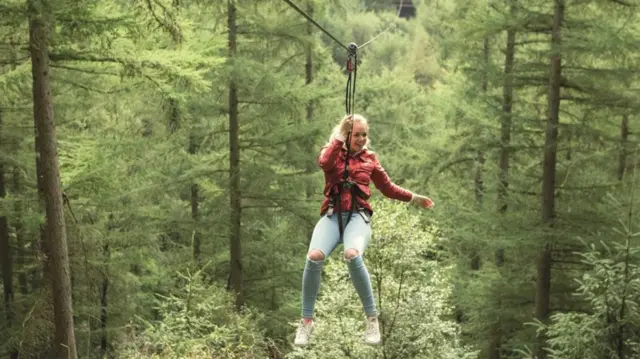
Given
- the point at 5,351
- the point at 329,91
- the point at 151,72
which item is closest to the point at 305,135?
the point at 329,91

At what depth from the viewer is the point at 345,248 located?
5.47 m

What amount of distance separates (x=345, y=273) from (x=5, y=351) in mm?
7904

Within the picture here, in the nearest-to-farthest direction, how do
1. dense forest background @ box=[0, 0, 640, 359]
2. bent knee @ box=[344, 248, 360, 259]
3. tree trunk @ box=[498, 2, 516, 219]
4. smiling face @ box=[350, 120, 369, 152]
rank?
bent knee @ box=[344, 248, 360, 259] → smiling face @ box=[350, 120, 369, 152] → dense forest background @ box=[0, 0, 640, 359] → tree trunk @ box=[498, 2, 516, 219]

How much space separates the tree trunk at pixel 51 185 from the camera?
26.3 ft

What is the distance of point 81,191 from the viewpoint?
1117 centimetres

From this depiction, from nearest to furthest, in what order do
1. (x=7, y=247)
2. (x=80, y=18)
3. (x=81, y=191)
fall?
(x=80, y=18)
(x=81, y=191)
(x=7, y=247)

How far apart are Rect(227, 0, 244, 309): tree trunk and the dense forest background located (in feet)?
0.14

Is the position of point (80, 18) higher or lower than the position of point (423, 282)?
higher

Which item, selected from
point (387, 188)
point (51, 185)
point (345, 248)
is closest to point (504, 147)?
point (387, 188)

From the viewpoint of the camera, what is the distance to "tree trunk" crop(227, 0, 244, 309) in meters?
13.4

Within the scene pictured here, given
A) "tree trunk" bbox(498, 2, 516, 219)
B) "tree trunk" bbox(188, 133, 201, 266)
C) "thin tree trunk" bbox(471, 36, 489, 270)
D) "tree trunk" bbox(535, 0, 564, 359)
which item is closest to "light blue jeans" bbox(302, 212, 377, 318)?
"tree trunk" bbox(535, 0, 564, 359)

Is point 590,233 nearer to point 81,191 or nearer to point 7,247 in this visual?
point 81,191

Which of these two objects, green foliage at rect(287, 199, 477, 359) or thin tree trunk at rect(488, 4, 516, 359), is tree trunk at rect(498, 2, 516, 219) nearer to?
thin tree trunk at rect(488, 4, 516, 359)

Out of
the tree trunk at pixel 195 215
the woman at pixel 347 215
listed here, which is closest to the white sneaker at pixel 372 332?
the woman at pixel 347 215
